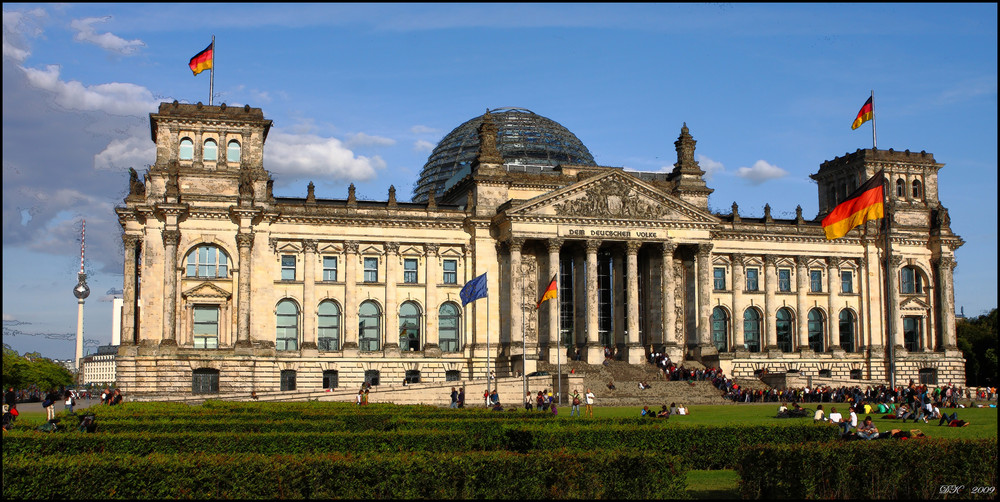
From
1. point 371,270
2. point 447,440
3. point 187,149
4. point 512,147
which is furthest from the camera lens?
point 512,147

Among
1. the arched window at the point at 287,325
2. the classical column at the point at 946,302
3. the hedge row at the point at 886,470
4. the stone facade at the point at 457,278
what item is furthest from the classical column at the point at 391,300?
the hedge row at the point at 886,470

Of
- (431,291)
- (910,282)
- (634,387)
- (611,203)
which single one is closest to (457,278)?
(431,291)

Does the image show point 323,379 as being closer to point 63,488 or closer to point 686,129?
point 686,129

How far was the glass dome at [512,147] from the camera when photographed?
3656 inches

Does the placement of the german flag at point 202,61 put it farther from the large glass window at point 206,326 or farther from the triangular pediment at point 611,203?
the triangular pediment at point 611,203

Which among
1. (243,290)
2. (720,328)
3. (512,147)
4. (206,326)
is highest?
(512,147)

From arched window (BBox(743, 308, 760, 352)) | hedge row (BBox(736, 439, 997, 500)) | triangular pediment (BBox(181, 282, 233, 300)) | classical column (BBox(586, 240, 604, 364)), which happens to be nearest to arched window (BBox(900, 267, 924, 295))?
arched window (BBox(743, 308, 760, 352))

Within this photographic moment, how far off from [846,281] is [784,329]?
24.4 feet

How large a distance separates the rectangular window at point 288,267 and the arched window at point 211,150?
28.8 feet

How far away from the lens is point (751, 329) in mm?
85438

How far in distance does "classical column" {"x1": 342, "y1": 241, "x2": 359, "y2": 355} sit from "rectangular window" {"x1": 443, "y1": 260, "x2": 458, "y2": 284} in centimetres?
693

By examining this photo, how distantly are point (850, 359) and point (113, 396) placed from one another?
58.5 meters

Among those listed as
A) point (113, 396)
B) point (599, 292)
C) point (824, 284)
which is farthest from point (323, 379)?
point (824, 284)

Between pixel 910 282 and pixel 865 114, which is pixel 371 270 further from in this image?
pixel 910 282
